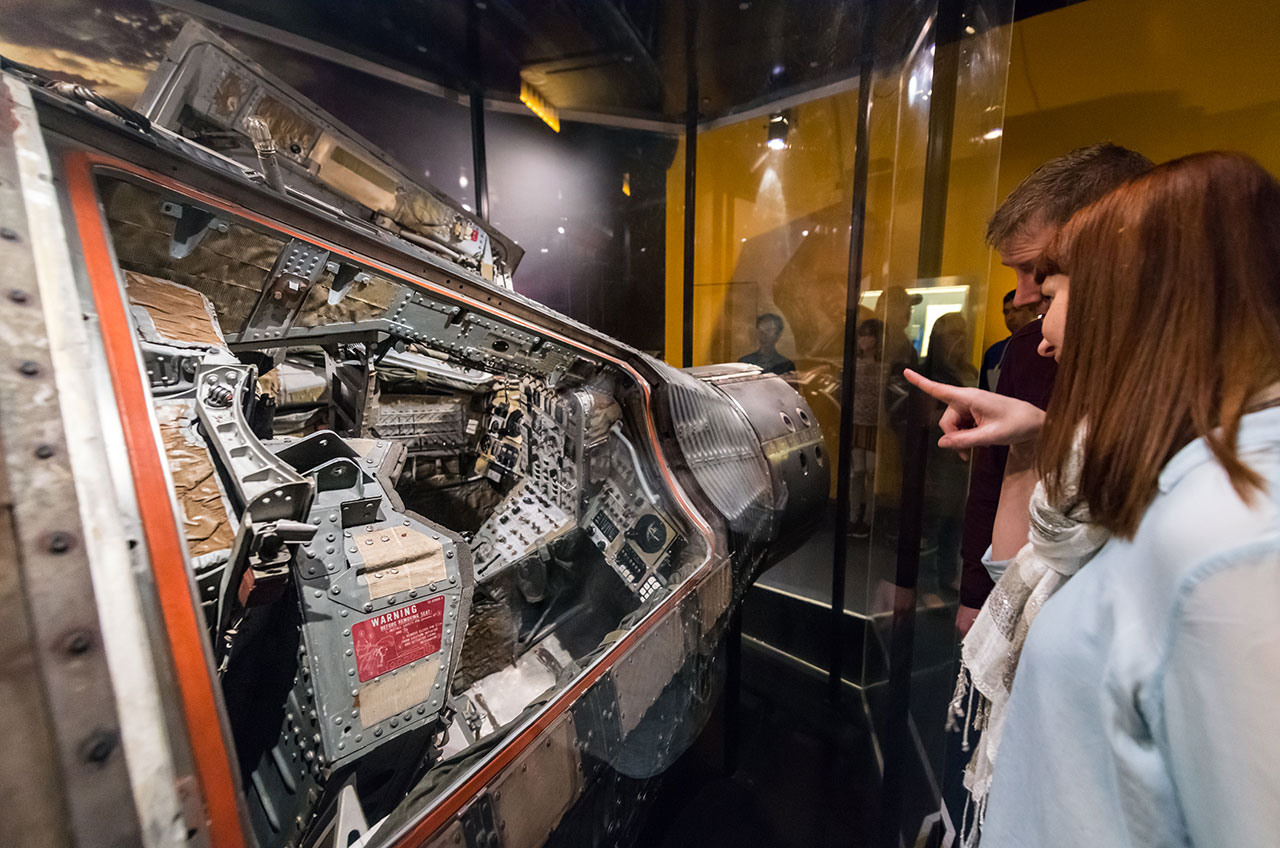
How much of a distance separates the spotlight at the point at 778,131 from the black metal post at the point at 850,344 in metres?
0.56

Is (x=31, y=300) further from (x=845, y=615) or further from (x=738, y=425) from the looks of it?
(x=845, y=615)

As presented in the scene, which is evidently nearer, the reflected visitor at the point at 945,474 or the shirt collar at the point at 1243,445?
Result: the shirt collar at the point at 1243,445

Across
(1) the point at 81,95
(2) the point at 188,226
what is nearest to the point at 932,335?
(2) the point at 188,226

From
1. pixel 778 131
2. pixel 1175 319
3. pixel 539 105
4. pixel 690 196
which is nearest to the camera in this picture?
pixel 1175 319

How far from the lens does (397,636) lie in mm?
1187

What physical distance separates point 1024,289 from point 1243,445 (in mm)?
1054

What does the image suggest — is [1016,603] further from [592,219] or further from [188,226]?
[592,219]

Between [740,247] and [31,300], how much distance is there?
3797mm

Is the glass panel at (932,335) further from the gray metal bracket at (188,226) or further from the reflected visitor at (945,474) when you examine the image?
the gray metal bracket at (188,226)

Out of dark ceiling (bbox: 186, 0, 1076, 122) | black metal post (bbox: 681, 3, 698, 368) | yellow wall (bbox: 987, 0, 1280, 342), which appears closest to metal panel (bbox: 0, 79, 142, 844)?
yellow wall (bbox: 987, 0, 1280, 342)

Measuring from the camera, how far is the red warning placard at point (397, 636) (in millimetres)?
1139

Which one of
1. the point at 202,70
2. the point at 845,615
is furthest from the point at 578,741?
the point at 202,70

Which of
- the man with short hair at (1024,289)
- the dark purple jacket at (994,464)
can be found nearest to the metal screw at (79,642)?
the man with short hair at (1024,289)

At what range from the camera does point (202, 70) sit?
2047mm
